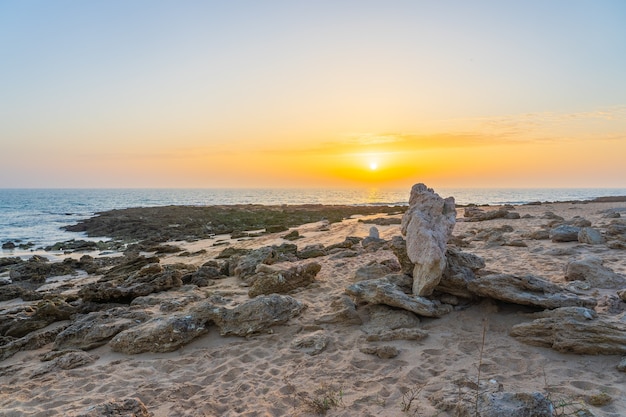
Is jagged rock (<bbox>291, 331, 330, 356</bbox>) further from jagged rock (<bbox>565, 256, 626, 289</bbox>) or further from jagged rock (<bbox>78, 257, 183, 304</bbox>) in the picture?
jagged rock (<bbox>565, 256, 626, 289</bbox>)

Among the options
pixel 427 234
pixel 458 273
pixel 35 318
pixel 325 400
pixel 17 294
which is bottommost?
pixel 17 294

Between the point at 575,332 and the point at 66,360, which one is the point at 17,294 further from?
the point at 575,332

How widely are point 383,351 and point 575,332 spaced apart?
9.36 ft

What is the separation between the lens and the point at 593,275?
852 cm

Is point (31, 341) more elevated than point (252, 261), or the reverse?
point (252, 261)

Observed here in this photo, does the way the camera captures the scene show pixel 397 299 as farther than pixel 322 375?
Yes

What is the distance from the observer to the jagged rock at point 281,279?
9.73 m

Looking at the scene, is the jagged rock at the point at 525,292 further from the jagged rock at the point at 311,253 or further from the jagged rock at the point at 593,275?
the jagged rock at the point at 311,253

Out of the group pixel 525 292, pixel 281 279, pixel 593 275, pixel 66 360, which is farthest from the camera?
pixel 281 279

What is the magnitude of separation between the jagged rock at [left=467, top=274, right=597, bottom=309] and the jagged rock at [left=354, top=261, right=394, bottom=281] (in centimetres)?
302

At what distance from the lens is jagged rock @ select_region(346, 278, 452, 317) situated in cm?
733

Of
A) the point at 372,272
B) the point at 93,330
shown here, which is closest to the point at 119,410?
the point at 93,330

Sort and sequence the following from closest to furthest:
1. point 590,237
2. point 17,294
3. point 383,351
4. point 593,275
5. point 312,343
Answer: point 383,351, point 312,343, point 593,275, point 17,294, point 590,237

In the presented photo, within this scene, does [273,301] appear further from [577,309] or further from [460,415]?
[577,309]
